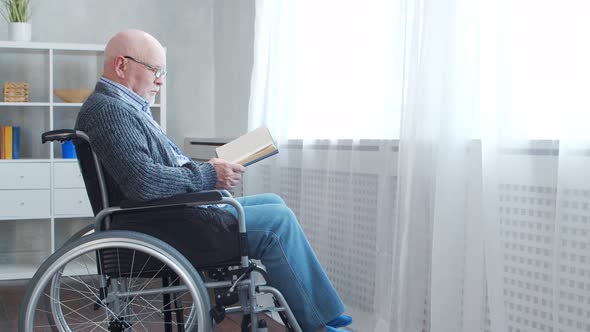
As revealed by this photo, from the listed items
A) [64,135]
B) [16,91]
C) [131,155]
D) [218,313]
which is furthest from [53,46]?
[218,313]

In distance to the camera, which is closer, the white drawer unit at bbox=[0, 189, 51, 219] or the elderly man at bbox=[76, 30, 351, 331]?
the elderly man at bbox=[76, 30, 351, 331]

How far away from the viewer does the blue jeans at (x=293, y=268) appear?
2.03 metres

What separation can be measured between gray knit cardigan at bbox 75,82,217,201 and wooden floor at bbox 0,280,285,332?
120 cm

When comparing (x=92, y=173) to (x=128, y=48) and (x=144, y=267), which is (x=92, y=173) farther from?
(x=128, y=48)

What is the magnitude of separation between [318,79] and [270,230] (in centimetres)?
121

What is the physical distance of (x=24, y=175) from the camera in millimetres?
4387

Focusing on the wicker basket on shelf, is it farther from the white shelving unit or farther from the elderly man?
the elderly man

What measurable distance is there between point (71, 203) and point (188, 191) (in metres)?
2.60

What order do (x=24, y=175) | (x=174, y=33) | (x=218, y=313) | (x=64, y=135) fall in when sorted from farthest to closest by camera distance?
(x=174, y=33) → (x=24, y=175) → (x=64, y=135) → (x=218, y=313)

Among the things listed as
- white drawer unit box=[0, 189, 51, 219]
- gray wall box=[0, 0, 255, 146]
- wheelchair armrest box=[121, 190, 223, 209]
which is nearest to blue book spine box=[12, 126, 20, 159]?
white drawer unit box=[0, 189, 51, 219]

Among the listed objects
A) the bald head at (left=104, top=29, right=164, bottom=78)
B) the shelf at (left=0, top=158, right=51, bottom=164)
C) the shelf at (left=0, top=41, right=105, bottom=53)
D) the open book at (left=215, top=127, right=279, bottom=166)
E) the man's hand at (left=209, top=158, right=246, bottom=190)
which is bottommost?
the shelf at (left=0, top=158, right=51, bottom=164)

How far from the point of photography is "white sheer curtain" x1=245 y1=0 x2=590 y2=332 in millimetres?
1847

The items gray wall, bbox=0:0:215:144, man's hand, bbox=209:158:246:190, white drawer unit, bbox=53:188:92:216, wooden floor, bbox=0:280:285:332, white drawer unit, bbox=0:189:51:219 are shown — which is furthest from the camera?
gray wall, bbox=0:0:215:144

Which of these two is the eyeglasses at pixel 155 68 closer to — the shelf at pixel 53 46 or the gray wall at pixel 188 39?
the gray wall at pixel 188 39
